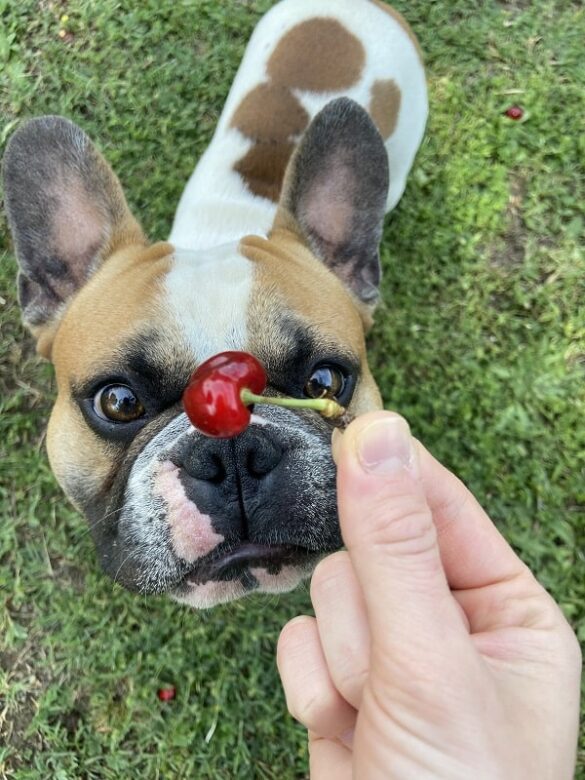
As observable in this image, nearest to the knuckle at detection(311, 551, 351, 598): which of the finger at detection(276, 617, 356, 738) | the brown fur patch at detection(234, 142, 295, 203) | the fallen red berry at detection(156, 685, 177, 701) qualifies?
the finger at detection(276, 617, 356, 738)

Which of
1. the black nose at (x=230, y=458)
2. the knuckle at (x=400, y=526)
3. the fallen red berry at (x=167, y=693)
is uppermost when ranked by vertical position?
the knuckle at (x=400, y=526)

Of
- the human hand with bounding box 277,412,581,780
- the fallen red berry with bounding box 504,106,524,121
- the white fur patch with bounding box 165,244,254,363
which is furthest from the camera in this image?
the fallen red berry with bounding box 504,106,524,121

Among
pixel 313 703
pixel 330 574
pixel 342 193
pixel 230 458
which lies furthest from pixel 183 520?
pixel 342 193

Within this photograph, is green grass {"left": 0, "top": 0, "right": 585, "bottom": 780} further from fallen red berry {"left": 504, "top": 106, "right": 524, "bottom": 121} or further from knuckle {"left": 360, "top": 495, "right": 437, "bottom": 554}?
knuckle {"left": 360, "top": 495, "right": 437, "bottom": 554}

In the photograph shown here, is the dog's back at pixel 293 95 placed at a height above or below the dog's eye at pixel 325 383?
above

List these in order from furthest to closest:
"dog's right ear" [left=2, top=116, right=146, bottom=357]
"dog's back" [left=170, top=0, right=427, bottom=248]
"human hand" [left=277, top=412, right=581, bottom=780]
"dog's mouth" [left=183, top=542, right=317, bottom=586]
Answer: "dog's back" [left=170, top=0, right=427, bottom=248], "dog's right ear" [left=2, top=116, right=146, bottom=357], "dog's mouth" [left=183, top=542, right=317, bottom=586], "human hand" [left=277, top=412, right=581, bottom=780]

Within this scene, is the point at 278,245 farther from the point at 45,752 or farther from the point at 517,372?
the point at 45,752

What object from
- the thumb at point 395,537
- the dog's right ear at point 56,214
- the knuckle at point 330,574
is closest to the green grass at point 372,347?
the dog's right ear at point 56,214

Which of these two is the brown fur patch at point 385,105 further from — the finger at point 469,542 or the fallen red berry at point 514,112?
the finger at point 469,542
